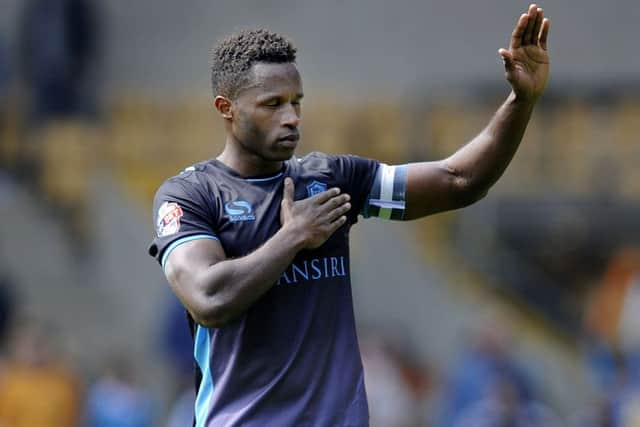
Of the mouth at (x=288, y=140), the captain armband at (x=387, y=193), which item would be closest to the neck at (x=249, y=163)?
the mouth at (x=288, y=140)

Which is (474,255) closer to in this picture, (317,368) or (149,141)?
(149,141)

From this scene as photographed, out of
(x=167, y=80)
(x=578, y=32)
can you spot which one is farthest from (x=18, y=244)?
(x=578, y=32)

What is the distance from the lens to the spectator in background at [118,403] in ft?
36.2

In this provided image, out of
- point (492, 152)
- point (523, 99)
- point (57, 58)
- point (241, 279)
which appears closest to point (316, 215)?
point (241, 279)

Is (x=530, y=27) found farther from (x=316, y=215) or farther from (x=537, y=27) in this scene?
(x=316, y=215)

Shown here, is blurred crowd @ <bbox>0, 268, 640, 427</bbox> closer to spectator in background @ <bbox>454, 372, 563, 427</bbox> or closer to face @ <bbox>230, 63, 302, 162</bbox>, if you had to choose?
spectator in background @ <bbox>454, 372, 563, 427</bbox>

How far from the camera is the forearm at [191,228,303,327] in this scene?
4230mm

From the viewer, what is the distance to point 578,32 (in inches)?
593

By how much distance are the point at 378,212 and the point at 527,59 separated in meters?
0.72

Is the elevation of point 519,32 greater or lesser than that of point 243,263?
greater

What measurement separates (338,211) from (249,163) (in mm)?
392

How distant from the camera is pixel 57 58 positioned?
1431 cm

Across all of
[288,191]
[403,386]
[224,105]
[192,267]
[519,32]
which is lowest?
[403,386]

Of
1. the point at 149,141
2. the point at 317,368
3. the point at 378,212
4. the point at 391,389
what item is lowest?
the point at 391,389
